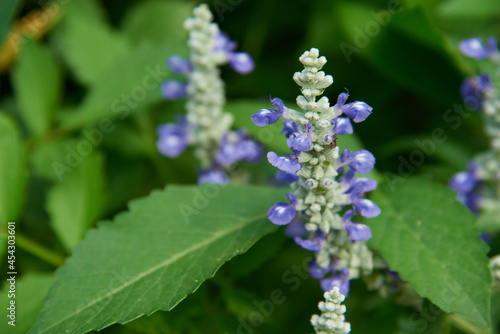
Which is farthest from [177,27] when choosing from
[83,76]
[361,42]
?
[361,42]

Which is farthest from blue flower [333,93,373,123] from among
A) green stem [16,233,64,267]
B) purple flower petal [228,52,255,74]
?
green stem [16,233,64,267]

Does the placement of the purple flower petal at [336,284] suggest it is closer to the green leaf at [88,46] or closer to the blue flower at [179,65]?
the blue flower at [179,65]

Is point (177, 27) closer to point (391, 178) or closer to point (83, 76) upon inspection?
point (83, 76)

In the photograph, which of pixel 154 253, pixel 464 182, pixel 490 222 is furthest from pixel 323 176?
pixel 464 182

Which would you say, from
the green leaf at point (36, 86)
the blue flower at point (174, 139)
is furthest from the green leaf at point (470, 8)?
the green leaf at point (36, 86)

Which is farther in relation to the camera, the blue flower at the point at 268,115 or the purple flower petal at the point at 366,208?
the purple flower petal at the point at 366,208

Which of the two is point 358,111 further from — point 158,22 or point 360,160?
point 158,22
